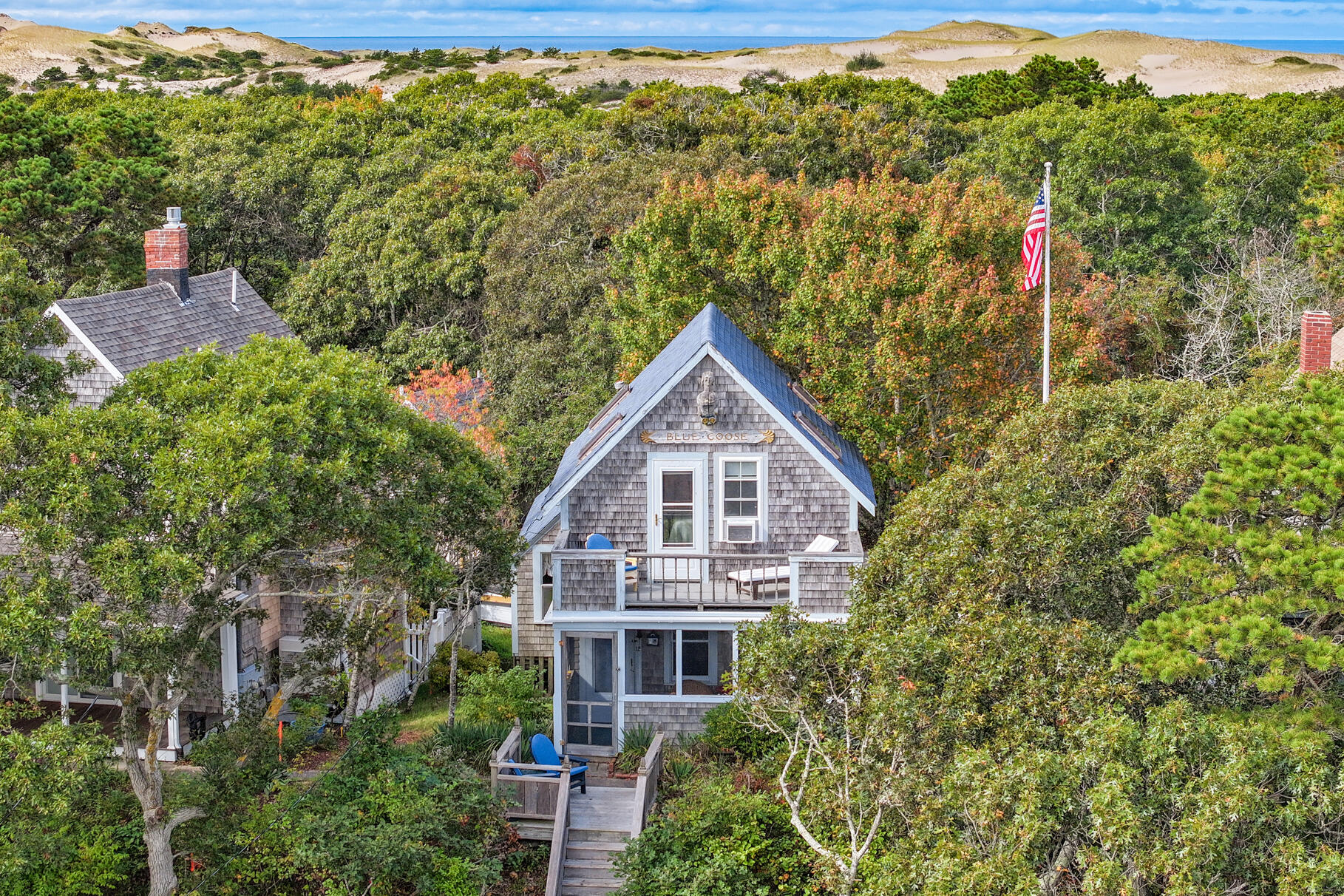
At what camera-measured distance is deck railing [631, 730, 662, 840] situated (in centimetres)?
2109

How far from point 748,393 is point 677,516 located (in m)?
2.78

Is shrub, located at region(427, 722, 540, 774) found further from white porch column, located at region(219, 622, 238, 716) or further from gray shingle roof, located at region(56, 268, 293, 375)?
gray shingle roof, located at region(56, 268, 293, 375)

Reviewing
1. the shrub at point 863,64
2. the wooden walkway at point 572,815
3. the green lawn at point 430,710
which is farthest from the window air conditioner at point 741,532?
the shrub at point 863,64

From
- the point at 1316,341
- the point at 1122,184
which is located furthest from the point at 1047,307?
the point at 1122,184

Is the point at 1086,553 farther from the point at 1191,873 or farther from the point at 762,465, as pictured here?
the point at 762,465

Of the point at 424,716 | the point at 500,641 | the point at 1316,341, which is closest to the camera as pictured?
the point at 1316,341

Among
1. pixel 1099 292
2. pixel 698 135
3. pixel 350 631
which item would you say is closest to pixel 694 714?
pixel 350 631

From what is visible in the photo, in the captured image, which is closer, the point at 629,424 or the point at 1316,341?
the point at 629,424

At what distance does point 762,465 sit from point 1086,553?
8.17m

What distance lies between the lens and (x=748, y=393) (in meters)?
24.5

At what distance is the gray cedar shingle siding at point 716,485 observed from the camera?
24547mm

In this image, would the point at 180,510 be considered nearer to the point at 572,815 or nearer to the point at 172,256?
the point at 572,815

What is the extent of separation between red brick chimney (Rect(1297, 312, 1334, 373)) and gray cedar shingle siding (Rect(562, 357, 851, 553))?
9206 millimetres

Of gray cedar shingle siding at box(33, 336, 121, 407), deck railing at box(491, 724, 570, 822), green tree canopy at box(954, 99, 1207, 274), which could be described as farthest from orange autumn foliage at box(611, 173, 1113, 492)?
green tree canopy at box(954, 99, 1207, 274)
